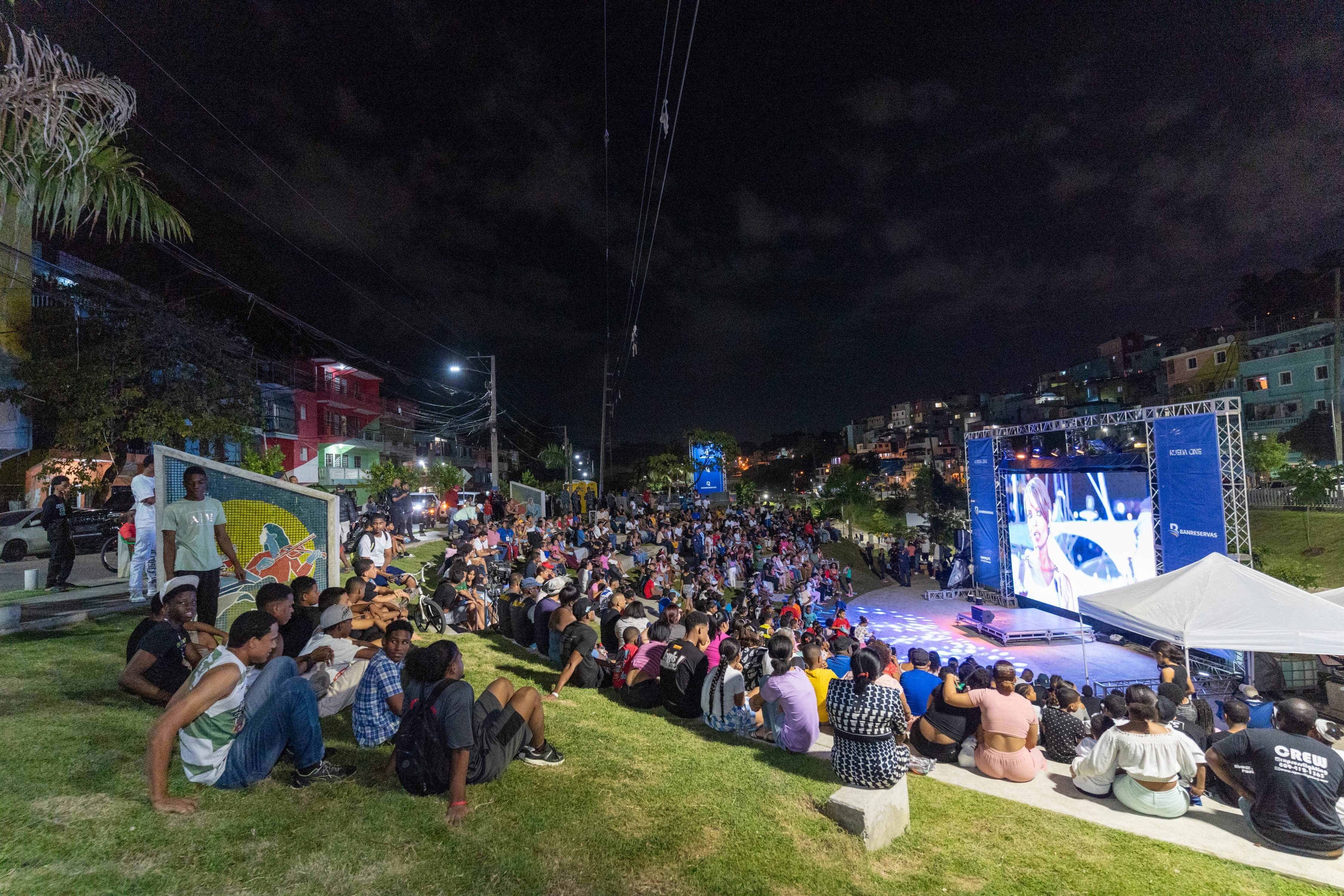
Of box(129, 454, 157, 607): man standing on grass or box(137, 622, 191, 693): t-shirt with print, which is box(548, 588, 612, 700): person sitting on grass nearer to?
box(137, 622, 191, 693): t-shirt with print

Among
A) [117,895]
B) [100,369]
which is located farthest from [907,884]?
[100,369]

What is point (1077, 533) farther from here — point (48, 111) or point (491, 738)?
point (48, 111)

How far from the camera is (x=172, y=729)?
3.17 m

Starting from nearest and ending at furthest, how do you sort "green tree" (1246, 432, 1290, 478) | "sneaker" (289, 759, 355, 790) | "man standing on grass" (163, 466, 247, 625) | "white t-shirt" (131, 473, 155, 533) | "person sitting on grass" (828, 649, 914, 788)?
"sneaker" (289, 759, 355, 790) → "person sitting on grass" (828, 649, 914, 788) → "man standing on grass" (163, 466, 247, 625) → "white t-shirt" (131, 473, 155, 533) → "green tree" (1246, 432, 1290, 478)

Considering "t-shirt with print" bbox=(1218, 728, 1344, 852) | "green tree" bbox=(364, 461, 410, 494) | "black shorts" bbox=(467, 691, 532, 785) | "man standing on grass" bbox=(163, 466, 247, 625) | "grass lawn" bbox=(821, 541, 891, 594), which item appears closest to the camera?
"black shorts" bbox=(467, 691, 532, 785)

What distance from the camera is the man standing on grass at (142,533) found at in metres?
7.89

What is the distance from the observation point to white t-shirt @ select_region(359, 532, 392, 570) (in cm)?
984

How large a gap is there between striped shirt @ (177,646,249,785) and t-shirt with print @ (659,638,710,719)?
3886 millimetres

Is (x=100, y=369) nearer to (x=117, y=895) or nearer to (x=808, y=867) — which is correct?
(x=117, y=895)

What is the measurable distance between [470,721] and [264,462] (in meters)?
14.4

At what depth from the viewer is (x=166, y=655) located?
177 inches

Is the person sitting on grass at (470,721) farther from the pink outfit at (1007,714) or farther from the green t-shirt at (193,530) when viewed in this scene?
the pink outfit at (1007,714)

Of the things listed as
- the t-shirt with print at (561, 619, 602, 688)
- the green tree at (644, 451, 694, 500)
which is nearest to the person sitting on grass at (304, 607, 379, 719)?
the t-shirt with print at (561, 619, 602, 688)

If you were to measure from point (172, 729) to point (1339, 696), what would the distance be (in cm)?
1463
